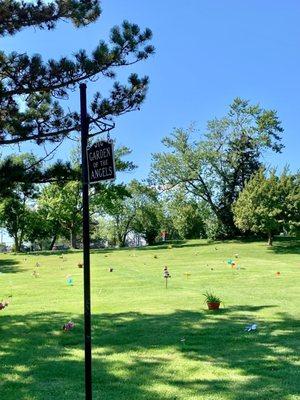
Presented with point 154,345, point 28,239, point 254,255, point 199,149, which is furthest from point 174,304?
point 28,239

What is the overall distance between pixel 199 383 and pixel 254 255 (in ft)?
87.2

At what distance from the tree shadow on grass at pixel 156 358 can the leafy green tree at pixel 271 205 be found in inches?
911

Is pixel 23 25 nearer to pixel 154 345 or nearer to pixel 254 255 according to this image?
pixel 154 345

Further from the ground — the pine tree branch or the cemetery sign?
the pine tree branch

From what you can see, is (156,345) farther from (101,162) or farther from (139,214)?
(139,214)

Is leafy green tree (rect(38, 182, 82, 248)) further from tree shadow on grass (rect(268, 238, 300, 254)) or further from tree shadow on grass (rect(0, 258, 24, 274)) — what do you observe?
tree shadow on grass (rect(268, 238, 300, 254))

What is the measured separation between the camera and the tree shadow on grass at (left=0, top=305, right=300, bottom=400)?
5023mm

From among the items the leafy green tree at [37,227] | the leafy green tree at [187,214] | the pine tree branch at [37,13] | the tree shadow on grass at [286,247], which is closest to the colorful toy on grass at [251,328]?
the pine tree branch at [37,13]

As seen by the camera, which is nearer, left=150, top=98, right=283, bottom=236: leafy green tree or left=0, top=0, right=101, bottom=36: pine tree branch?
left=0, top=0, right=101, bottom=36: pine tree branch

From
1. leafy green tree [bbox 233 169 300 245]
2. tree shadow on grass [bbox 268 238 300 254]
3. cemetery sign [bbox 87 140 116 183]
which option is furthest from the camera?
tree shadow on grass [bbox 268 238 300 254]

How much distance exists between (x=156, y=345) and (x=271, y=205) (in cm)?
2615

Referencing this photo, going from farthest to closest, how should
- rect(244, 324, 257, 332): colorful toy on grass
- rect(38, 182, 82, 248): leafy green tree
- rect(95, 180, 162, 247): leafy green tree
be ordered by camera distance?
1. rect(95, 180, 162, 247): leafy green tree
2. rect(38, 182, 82, 248): leafy green tree
3. rect(244, 324, 257, 332): colorful toy on grass

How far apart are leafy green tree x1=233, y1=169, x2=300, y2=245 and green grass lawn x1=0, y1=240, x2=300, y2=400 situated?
59.5ft

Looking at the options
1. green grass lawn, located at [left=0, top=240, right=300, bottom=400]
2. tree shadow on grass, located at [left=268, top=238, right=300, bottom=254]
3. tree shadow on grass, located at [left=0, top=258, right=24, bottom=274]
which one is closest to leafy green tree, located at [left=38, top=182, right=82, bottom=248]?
tree shadow on grass, located at [left=0, top=258, right=24, bottom=274]
